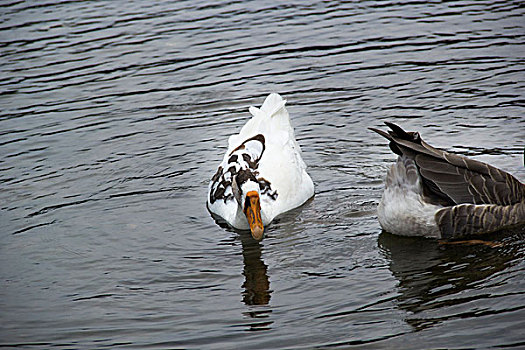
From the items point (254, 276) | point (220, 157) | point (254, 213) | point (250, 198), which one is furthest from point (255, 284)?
Result: point (220, 157)

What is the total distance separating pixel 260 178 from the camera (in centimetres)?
902

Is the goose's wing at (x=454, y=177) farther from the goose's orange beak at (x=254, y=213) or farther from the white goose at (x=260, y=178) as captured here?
the white goose at (x=260, y=178)

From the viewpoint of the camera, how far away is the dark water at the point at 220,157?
634 cm

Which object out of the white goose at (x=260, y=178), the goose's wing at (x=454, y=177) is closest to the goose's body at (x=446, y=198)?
the goose's wing at (x=454, y=177)

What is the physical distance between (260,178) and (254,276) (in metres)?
2.01

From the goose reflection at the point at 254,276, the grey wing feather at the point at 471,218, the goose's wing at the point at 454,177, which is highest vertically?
the goose's wing at the point at 454,177

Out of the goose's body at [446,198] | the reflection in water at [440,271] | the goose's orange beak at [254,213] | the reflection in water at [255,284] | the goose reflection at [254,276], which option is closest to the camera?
the reflection in water at [440,271]

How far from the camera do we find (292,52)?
1395 cm

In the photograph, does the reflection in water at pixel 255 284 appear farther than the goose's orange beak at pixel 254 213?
No

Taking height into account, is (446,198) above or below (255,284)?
above

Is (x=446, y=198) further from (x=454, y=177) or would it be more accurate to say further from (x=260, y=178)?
(x=260, y=178)

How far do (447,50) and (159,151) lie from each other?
5545mm

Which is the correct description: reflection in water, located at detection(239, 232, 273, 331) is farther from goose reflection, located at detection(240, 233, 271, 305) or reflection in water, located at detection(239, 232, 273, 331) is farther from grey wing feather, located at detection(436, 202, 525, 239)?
grey wing feather, located at detection(436, 202, 525, 239)

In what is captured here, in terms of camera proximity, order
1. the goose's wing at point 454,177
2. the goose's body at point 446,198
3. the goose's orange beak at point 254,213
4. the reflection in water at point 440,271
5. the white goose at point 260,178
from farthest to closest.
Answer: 1. the white goose at point 260,178
2. the goose's orange beak at point 254,213
3. the goose's body at point 446,198
4. the goose's wing at point 454,177
5. the reflection in water at point 440,271
